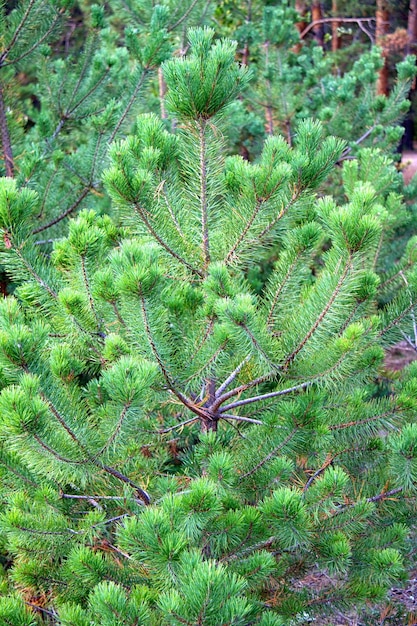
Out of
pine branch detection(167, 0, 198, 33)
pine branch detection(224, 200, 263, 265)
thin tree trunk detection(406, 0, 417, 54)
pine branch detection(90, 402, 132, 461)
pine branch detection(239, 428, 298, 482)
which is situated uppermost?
pine branch detection(167, 0, 198, 33)

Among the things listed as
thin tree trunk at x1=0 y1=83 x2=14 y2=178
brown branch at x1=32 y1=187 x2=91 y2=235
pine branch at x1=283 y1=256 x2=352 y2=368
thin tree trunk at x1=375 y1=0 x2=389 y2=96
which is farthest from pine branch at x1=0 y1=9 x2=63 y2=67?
thin tree trunk at x1=375 y1=0 x2=389 y2=96

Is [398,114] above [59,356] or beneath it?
beneath

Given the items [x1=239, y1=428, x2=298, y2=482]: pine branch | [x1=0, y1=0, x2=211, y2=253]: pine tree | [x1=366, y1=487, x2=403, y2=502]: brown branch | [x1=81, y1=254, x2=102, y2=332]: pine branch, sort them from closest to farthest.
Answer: [x1=81, y1=254, x2=102, y2=332]: pine branch, [x1=239, y1=428, x2=298, y2=482]: pine branch, [x1=366, y1=487, x2=403, y2=502]: brown branch, [x1=0, y1=0, x2=211, y2=253]: pine tree

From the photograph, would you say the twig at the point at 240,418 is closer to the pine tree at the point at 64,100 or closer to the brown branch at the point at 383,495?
the brown branch at the point at 383,495

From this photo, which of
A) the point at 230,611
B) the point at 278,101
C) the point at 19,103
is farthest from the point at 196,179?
the point at 278,101

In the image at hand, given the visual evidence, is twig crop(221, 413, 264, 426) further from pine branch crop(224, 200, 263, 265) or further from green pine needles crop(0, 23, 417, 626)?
pine branch crop(224, 200, 263, 265)

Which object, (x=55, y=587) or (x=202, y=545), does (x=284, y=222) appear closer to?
(x=202, y=545)

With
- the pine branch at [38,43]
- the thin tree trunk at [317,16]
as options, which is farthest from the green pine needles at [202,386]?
the thin tree trunk at [317,16]

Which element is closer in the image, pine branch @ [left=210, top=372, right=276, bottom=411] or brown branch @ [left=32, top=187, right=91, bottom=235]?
pine branch @ [left=210, top=372, right=276, bottom=411]

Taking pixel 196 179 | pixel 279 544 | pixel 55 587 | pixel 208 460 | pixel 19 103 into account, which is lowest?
pixel 55 587
